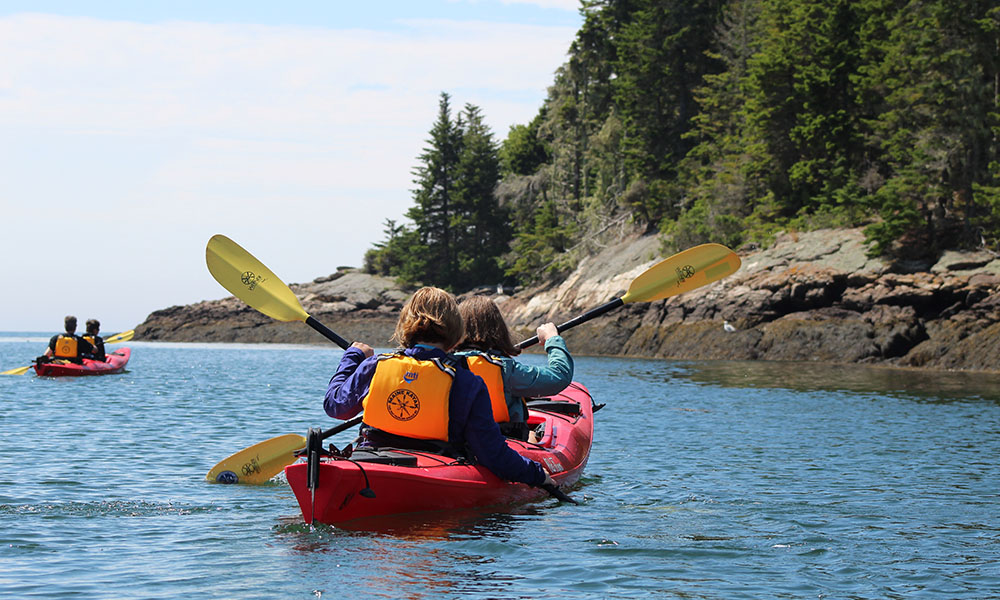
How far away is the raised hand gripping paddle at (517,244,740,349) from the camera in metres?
9.45

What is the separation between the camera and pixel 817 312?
26141 mm

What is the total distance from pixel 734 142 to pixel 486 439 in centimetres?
3313

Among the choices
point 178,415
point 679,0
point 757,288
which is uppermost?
point 679,0

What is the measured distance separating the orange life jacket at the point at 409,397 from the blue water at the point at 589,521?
599 mm

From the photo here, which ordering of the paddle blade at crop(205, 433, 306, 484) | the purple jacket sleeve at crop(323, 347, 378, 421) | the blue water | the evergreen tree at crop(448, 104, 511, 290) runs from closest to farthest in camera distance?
the blue water, the purple jacket sleeve at crop(323, 347, 378, 421), the paddle blade at crop(205, 433, 306, 484), the evergreen tree at crop(448, 104, 511, 290)

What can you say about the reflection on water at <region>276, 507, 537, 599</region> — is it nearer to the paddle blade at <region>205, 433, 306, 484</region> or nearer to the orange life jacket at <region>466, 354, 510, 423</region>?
the orange life jacket at <region>466, 354, 510, 423</region>

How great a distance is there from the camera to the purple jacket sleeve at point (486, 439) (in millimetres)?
5879

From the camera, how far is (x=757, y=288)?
2773 centimetres

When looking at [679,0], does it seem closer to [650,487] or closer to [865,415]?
[865,415]

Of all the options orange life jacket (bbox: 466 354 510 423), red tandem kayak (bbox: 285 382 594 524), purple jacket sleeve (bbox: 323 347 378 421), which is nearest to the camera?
red tandem kayak (bbox: 285 382 594 524)

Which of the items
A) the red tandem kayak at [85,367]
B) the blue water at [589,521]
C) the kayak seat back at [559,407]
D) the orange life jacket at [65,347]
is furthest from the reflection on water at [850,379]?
the orange life jacket at [65,347]

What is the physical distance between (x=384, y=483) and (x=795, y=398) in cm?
1194

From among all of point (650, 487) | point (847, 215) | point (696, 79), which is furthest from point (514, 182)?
point (650, 487)

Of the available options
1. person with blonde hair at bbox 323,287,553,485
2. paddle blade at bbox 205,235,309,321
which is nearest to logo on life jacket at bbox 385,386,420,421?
person with blonde hair at bbox 323,287,553,485
